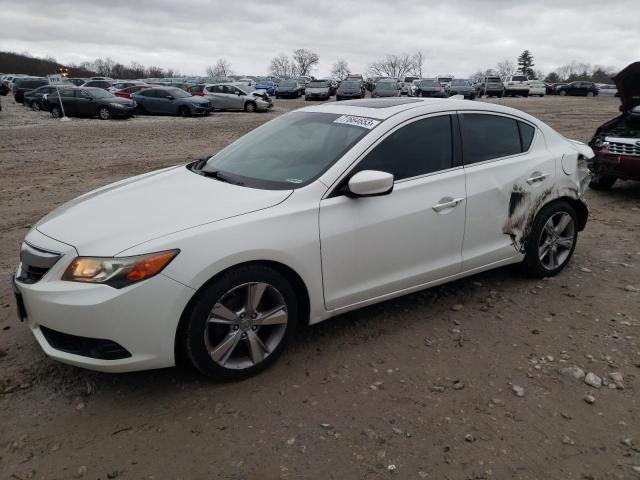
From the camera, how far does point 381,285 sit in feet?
11.0

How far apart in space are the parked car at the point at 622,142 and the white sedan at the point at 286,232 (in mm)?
3464

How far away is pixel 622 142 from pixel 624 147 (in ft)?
0.28

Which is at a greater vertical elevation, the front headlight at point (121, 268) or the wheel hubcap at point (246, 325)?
the front headlight at point (121, 268)

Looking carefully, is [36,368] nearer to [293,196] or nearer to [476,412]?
[293,196]

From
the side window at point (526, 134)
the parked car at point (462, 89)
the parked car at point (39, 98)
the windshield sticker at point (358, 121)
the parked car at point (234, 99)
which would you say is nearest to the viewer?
the windshield sticker at point (358, 121)

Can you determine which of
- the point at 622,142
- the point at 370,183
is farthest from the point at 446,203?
the point at 622,142

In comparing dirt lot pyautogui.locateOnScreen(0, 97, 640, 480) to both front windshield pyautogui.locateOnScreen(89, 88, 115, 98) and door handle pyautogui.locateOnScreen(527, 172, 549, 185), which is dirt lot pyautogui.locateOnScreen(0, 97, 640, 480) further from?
front windshield pyautogui.locateOnScreen(89, 88, 115, 98)

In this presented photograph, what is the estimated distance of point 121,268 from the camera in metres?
2.54

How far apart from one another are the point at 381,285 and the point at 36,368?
7.52 ft

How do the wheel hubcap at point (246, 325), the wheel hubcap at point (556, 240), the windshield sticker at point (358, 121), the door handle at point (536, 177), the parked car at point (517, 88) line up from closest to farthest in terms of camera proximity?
the wheel hubcap at point (246, 325) < the windshield sticker at point (358, 121) < the door handle at point (536, 177) < the wheel hubcap at point (556, 240) < the parked car at point (517, 88)

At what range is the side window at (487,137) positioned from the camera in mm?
3746

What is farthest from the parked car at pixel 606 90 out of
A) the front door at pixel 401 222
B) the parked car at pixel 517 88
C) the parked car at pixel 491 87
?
the front door at pixel 401 222

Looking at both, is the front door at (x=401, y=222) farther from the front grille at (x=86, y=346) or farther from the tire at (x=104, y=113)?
the tire at (x=104, y=113)

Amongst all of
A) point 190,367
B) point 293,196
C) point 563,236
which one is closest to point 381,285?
point 293,196
